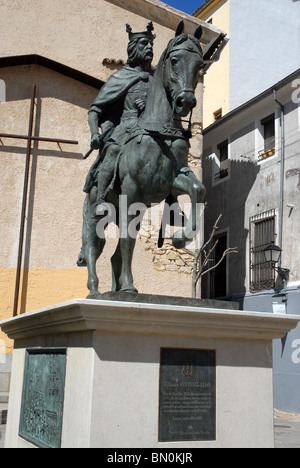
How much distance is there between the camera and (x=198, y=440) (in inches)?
151

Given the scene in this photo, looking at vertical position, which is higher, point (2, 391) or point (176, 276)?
point (176, 276)

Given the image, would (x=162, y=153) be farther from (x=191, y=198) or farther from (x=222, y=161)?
(x=222, y=161)

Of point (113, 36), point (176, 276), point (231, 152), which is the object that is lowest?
point (176, 276)

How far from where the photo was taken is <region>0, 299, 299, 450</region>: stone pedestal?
362cm

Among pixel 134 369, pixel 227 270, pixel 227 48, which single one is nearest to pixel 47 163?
pixel 227 270

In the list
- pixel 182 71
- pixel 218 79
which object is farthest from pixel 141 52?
pixel 218 79

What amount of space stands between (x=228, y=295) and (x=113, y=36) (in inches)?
323

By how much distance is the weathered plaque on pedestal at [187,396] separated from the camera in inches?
149

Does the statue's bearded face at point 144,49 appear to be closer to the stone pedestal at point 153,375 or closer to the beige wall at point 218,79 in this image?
the stone pedestal at point 153,375

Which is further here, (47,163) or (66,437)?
(47,163)

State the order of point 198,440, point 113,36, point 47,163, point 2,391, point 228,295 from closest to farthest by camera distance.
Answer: point 198,440 < point 2,391 < point 47,163 < point 113,36 < point 228,295

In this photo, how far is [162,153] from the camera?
179 inches

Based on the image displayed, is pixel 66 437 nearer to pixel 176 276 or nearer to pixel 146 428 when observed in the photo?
pixel 146 428

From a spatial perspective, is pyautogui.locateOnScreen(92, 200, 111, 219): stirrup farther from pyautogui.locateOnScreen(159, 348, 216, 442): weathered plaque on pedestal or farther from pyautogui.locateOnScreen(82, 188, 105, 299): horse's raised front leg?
pyautogui.locateOnScreen(159, 348, 216, 442): weathered plaque on pedestal
